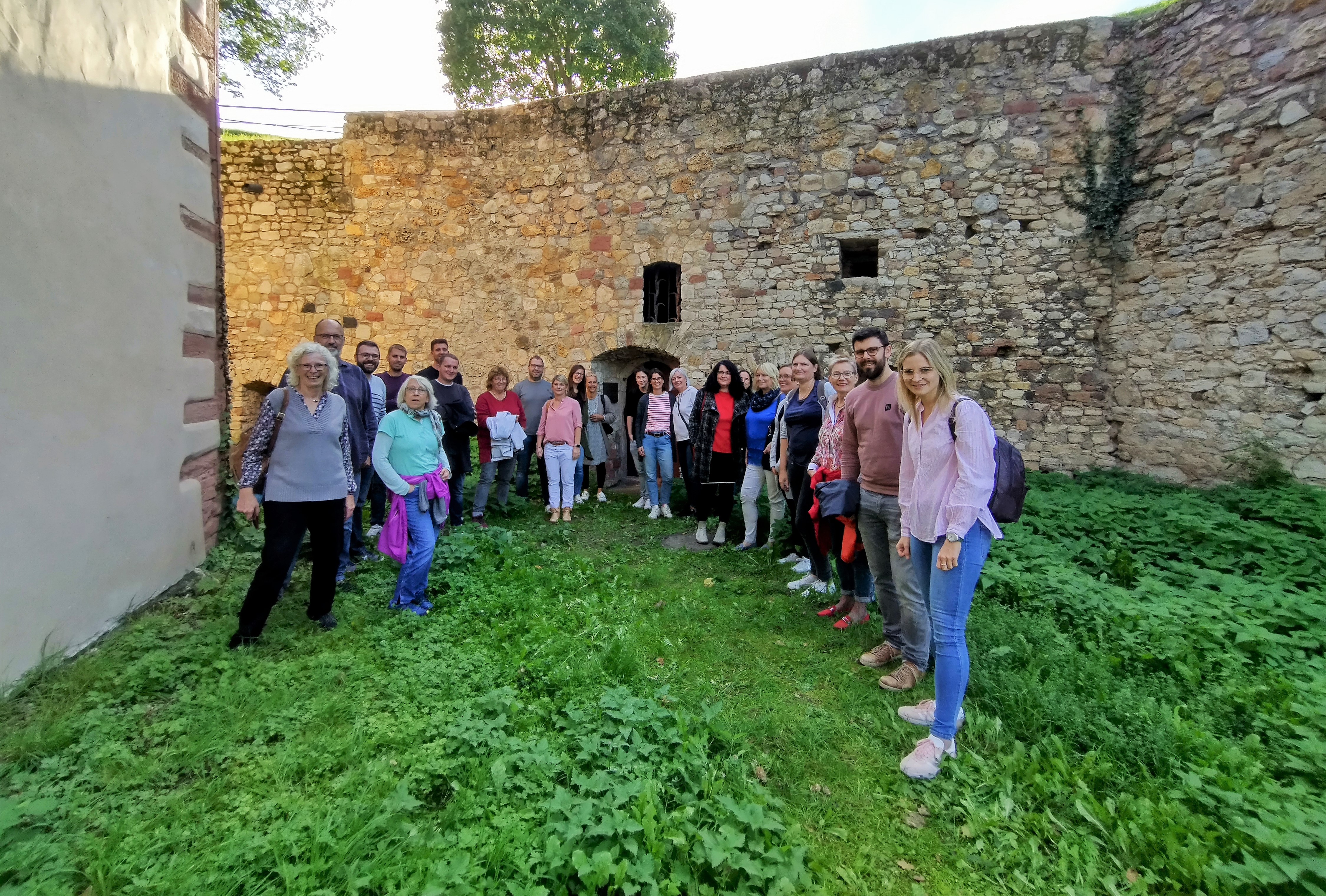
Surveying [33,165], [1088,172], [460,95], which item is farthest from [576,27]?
[33,165]

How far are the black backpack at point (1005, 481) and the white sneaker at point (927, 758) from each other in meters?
0.97

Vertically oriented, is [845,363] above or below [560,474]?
above

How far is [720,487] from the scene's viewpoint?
237 inches

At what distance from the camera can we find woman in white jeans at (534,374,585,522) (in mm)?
6551

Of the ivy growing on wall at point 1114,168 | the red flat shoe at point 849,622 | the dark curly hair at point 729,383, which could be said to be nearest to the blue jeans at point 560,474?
the dark curly hair at point 729,383

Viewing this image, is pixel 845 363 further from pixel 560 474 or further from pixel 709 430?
pixel 560 474

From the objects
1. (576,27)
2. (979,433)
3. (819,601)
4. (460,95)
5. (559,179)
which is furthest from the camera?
(460,95)

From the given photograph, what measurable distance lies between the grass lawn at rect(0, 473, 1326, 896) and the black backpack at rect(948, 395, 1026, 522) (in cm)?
94

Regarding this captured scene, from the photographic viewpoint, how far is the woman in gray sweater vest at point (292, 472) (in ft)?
10.7

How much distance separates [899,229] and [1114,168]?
7.48 feet

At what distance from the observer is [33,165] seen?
280 cm

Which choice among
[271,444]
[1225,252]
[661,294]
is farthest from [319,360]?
[1225,252]

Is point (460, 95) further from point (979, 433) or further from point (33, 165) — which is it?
point (979, 433)

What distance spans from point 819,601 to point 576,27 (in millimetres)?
19982
